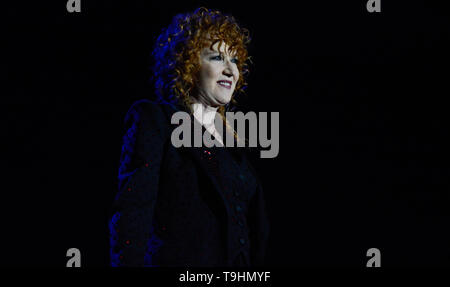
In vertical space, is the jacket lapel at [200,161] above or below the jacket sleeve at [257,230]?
above

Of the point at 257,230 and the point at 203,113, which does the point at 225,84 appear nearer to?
the point at 203,113

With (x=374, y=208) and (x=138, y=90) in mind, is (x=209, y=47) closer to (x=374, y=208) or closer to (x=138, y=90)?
(x=138, y=90)

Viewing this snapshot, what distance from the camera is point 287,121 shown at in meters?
2.53

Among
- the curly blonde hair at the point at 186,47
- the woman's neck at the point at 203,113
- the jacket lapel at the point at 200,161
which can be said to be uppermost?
the curly blonde hair at the point at 186,47

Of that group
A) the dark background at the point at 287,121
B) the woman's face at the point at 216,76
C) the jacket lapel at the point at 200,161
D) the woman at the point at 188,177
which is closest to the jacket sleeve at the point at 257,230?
the woman at the point at 188,177

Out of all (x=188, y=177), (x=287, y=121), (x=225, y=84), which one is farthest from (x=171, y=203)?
(x=287, y=121)

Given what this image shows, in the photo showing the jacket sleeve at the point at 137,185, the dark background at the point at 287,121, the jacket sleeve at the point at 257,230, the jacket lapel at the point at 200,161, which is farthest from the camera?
the dark background at the point at 287,121

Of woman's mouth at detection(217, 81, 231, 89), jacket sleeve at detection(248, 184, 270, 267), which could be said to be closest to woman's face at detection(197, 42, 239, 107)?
woman's mouth at detection(217, 81, 231, 89)

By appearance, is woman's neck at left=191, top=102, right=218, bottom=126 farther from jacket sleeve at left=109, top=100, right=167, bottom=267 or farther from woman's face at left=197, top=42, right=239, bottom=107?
jacket sleeve at left=109, top=100, right=167, bottom=267

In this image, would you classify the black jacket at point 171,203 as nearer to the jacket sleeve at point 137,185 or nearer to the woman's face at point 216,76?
the jacket sleeve at point 137,185

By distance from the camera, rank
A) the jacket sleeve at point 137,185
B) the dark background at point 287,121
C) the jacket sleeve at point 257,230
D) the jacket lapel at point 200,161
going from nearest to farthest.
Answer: the jacket sleeve at point 137,185 < the jacket lapel at point 200,161 < the jacket sleeve at point 257,230 < the dark background at point 287,121

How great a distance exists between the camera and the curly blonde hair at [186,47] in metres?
1.53

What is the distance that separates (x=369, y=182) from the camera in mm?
2566

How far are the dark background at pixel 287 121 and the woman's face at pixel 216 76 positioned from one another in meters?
0.93
